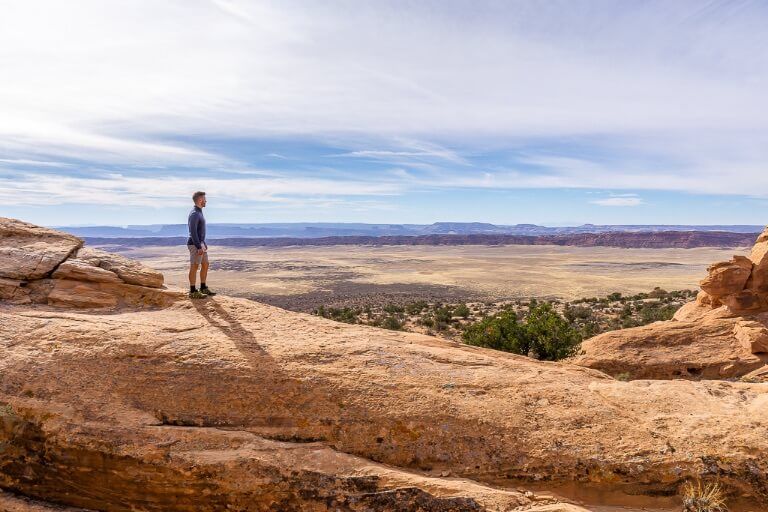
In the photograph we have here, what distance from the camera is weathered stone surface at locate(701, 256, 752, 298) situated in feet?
67.7

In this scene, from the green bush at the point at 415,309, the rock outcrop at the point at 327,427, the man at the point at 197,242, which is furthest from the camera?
the green bush at the point at 415,309

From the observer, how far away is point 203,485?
5902mm

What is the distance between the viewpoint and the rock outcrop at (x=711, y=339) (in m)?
18.0

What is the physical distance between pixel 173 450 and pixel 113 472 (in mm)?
859

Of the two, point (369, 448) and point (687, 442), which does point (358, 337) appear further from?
point (687, 442)

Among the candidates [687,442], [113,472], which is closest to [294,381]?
[113,472]

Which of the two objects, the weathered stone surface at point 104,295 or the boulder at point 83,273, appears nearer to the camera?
the weathered stone surface at point 104,295

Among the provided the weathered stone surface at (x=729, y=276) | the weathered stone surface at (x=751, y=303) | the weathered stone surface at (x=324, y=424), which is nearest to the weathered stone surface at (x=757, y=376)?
the weathered stone surface at (x=751, y=303)

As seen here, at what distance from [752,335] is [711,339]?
1.42 m

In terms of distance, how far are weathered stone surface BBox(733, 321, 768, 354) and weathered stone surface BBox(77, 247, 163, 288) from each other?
2079 cm

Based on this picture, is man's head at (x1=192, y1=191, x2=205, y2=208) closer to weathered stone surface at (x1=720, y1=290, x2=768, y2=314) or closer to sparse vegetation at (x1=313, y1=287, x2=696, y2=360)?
sparse vegetation at (x1=313, y1=287, x2=696, y2=360)

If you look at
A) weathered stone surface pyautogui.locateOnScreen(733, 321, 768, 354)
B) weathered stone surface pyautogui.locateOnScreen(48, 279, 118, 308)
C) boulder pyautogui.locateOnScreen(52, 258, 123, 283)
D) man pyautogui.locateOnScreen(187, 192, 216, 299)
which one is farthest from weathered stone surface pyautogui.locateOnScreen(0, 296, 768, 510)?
weathered stone surface pyautogui.locateOnScreen(733, 321, 768, 354)

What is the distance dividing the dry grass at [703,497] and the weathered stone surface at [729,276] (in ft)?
61.4

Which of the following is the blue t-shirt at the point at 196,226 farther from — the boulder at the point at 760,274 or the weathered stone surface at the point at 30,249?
the boulder at the point at 760,274
